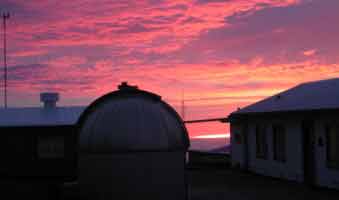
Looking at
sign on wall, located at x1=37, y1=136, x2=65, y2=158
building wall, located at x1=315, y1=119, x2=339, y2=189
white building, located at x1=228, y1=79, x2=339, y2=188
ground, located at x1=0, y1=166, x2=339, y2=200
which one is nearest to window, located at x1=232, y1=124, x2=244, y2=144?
white building, located at x1=228, y1=79, x2=339, y2=188

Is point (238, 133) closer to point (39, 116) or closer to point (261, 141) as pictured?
point (261, 141)

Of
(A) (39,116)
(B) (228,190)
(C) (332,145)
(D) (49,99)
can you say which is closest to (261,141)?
(B) (228,190)

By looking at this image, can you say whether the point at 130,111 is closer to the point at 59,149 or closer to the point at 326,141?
the point at 326,141

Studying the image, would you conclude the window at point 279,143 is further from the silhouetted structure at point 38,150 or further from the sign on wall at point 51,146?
the sign on wall at point 51,146

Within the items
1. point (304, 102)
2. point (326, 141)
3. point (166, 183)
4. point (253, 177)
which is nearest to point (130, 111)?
point (166, 183)

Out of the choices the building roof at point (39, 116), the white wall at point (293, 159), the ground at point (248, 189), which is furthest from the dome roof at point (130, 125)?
the building roof at point (39, 116)

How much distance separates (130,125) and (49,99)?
14849mm

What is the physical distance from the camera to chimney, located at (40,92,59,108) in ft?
88.4

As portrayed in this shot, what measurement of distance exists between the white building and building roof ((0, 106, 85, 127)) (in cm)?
791

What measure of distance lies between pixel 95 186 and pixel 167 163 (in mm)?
1906

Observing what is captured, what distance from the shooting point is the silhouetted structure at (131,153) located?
42.3 feet

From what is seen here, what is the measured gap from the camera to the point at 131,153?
1284cm

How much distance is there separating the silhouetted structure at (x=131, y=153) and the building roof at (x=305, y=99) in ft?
22.9

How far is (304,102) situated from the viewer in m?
21.2
